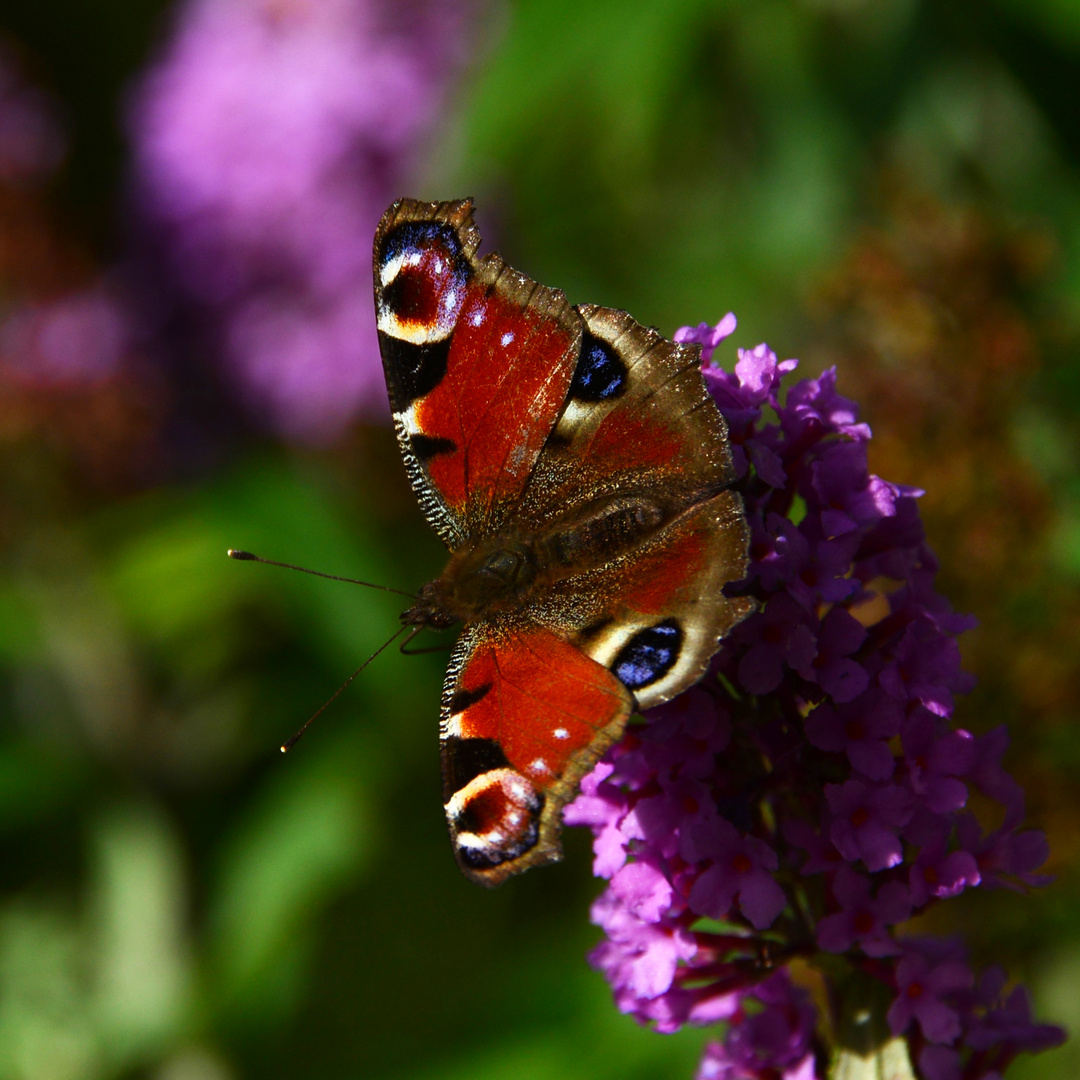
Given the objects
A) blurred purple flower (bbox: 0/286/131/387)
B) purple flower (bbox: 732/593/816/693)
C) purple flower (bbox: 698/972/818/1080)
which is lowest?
purple flower (bbox: 698/972/818/1080)

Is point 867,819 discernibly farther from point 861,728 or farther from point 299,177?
point 299,177

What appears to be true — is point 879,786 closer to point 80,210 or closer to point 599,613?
point 599,613

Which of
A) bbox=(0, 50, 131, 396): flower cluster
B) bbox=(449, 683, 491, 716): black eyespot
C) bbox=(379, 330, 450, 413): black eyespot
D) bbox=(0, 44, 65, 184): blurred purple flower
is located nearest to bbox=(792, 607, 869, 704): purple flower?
bbox=(449, 683, 491, 716): black eyespot

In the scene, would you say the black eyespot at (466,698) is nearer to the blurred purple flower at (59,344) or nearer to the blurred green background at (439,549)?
the blurred green background at (439,549)

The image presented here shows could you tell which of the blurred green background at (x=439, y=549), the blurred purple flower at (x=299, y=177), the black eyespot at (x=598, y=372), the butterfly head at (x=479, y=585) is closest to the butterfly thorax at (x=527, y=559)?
the butterfly head at (x=479, y=585)

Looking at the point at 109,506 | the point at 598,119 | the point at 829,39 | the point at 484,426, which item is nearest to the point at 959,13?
the point at 829,39

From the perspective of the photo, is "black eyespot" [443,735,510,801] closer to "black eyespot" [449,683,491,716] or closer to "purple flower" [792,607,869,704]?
"black eyespot" [449,683,491,716]
